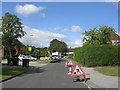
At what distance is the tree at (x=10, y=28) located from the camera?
3702 centimetres

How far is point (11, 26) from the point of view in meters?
37.9

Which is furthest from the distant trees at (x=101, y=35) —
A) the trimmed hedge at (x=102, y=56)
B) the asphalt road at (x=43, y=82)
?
the asphalt road at (x=43, y=82)

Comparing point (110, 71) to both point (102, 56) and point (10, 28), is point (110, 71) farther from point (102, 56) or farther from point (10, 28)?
point (10, 28)

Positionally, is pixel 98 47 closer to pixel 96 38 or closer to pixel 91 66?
pixel 91 66

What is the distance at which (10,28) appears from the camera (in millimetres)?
37562

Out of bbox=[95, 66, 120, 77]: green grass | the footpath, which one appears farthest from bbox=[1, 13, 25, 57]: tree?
the footpath

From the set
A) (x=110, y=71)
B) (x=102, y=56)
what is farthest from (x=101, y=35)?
(x=110, y=71)

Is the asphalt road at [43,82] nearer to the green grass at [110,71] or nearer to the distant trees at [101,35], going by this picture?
the green grass at [110,71]

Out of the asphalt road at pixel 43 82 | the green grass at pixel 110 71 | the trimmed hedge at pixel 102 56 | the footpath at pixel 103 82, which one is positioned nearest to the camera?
the footpath at pixel 103 82

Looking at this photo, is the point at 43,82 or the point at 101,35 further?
the point at 101,35

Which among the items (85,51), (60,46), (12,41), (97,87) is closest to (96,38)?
→ (85,51)

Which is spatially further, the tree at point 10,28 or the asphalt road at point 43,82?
the tree at point 10,28

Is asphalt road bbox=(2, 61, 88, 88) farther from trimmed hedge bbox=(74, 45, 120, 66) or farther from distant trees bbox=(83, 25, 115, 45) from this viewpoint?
distant trees bbox=(83, 25, 115, 45)

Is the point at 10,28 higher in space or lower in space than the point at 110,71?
higher
